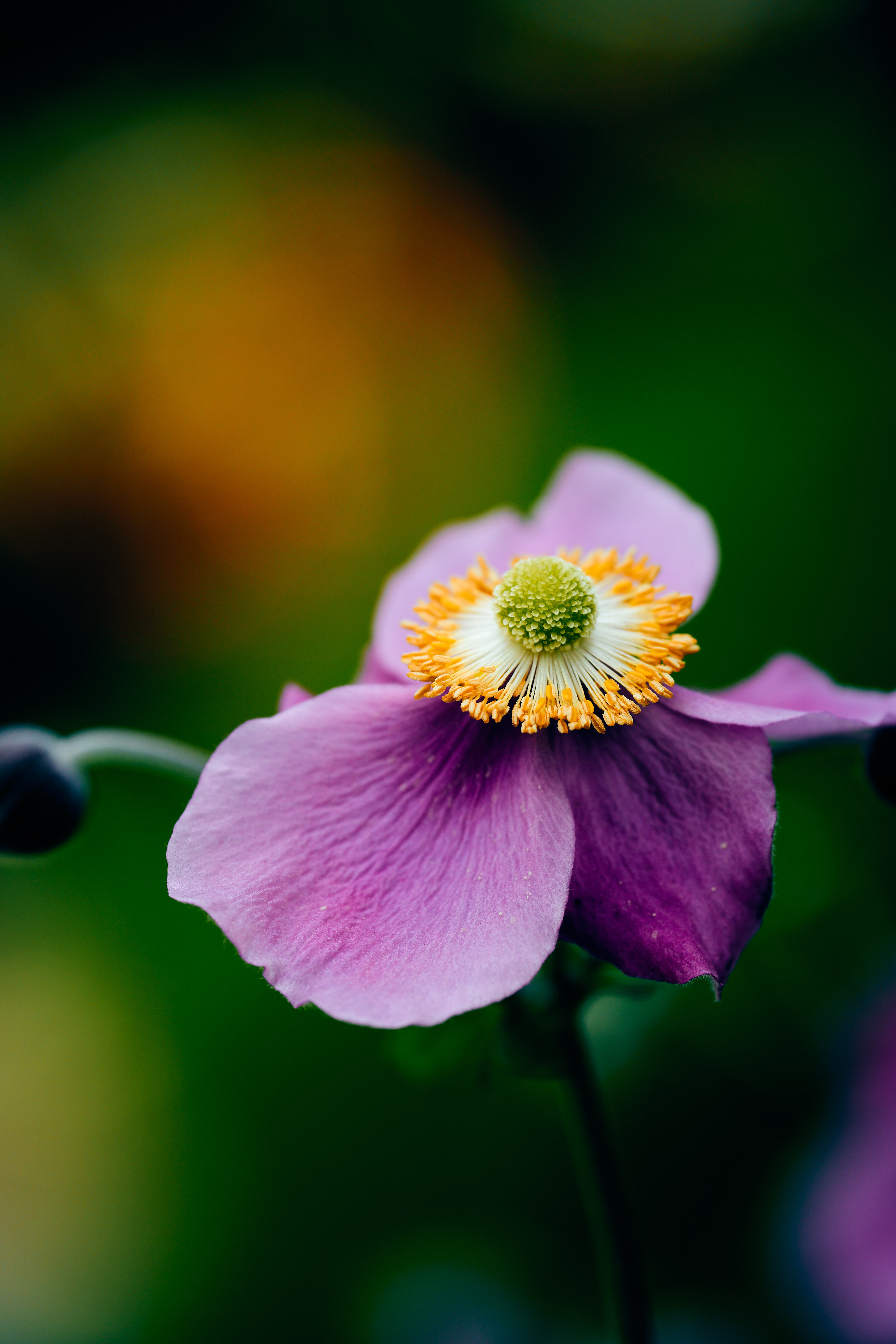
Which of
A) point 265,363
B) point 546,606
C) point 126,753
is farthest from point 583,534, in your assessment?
point 265,363

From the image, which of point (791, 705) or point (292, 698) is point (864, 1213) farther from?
point (292, 698)

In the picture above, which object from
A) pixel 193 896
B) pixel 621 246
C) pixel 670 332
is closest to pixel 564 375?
pixel 670 332

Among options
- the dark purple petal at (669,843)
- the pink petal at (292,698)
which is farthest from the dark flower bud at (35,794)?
the dark purple petal at (669,843)

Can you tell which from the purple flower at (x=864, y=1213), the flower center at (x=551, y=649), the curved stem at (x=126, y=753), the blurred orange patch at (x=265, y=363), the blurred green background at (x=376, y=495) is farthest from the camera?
the blurred orange patch at (x=265, y=363)

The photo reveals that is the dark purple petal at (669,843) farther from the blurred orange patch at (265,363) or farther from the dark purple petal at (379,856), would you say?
the blurred orange patch at (265,363)

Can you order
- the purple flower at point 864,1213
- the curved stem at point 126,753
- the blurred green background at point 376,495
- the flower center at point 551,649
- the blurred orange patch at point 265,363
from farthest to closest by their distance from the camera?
the blurred orange patch at point 265,363 → the blurred green background at point 376,495 → the purple flower at point 864,1213 → the curved stem at point 126,753 → the flower center at point 551,649

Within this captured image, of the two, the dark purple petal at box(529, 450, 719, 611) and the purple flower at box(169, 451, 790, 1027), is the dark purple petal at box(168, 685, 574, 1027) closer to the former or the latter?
the purple flower at box(169, 451, 790, 1027)

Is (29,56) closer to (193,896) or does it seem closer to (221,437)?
(221,437)
